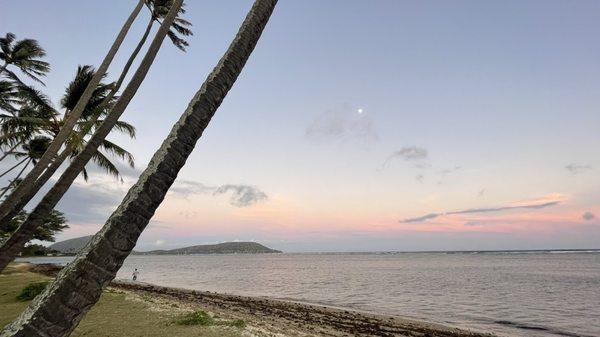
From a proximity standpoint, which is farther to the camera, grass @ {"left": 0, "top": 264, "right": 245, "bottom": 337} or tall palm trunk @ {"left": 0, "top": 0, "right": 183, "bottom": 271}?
grass @ {"left": 0, "top": 264, "right": 245, "bottom": 337}

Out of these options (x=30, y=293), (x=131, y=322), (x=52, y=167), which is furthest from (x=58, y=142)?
(x=30, y=293)

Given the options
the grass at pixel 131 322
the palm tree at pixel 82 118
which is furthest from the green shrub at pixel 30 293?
the palm tree at pixel 82 118

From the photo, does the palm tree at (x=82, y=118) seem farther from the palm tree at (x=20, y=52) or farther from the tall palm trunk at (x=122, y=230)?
the tall palm trunk at (x=122, y=230)

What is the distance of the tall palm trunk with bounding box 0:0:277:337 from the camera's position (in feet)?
10.7

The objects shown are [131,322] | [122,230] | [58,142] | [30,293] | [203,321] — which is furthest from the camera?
[30,293]

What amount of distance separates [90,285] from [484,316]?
32.2 m

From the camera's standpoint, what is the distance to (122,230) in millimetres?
3871

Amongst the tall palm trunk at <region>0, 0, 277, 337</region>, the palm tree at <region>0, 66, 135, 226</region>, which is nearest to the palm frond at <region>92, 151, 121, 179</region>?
the palm tree at <region>0, 66, 135, 226</region>

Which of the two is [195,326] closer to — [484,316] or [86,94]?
[86,94]

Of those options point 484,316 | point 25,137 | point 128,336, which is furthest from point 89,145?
point 484,316

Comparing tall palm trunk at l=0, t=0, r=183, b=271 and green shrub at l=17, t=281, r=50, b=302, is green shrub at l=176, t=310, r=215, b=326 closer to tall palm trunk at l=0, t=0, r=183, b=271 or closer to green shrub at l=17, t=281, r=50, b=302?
tall palm trunk at l=0, t=0, r=183, b=271

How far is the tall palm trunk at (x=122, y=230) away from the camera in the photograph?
328 centimetres

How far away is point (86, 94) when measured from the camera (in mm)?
13305

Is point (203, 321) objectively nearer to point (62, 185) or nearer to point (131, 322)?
point (131, 322)
